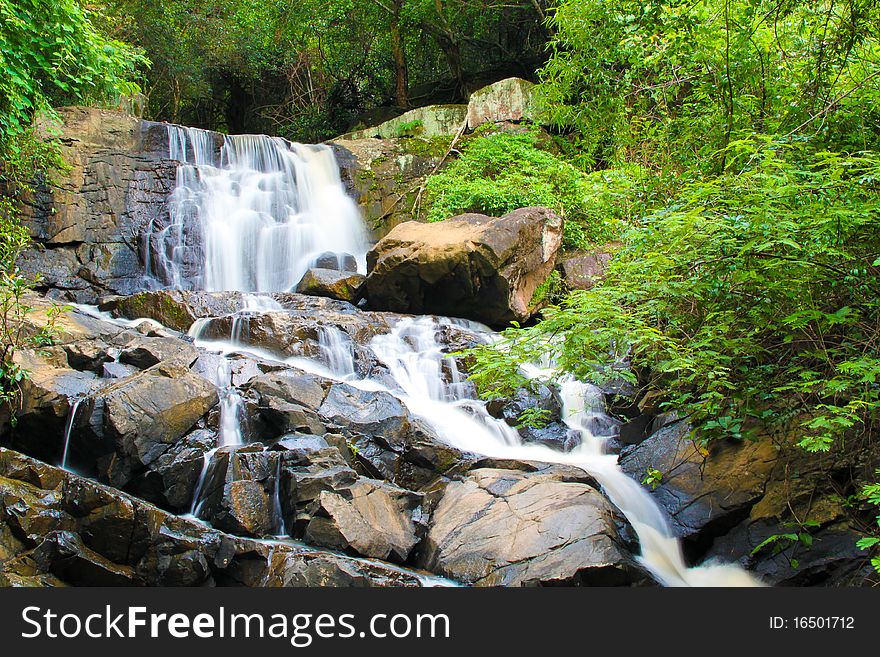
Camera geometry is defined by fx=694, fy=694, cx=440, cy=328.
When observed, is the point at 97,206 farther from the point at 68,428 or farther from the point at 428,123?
the point at 428,123

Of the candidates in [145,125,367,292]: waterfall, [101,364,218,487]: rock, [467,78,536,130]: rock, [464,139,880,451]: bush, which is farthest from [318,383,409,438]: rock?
[467,78,536,130]: rock

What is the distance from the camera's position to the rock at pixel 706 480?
583cm

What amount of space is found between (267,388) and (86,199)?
24.2 feet

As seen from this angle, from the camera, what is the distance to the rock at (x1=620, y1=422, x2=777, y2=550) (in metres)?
5.83

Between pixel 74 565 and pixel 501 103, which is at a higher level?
pixel 501 103

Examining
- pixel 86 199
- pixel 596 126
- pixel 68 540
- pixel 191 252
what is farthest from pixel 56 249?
pixel 596 126

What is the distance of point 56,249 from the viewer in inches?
452

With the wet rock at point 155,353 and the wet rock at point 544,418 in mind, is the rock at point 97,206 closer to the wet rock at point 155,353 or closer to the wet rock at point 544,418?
the wet rock at point 155,353

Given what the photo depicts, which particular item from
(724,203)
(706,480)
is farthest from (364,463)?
(724,203)

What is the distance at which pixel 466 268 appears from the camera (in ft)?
35.1

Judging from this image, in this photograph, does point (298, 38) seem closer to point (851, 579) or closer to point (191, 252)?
point (191, 252)

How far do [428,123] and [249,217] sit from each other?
5773mm

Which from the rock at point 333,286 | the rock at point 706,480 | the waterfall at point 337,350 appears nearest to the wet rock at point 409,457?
the rock at point 706,480

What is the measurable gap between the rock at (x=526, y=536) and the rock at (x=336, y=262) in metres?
7.43
